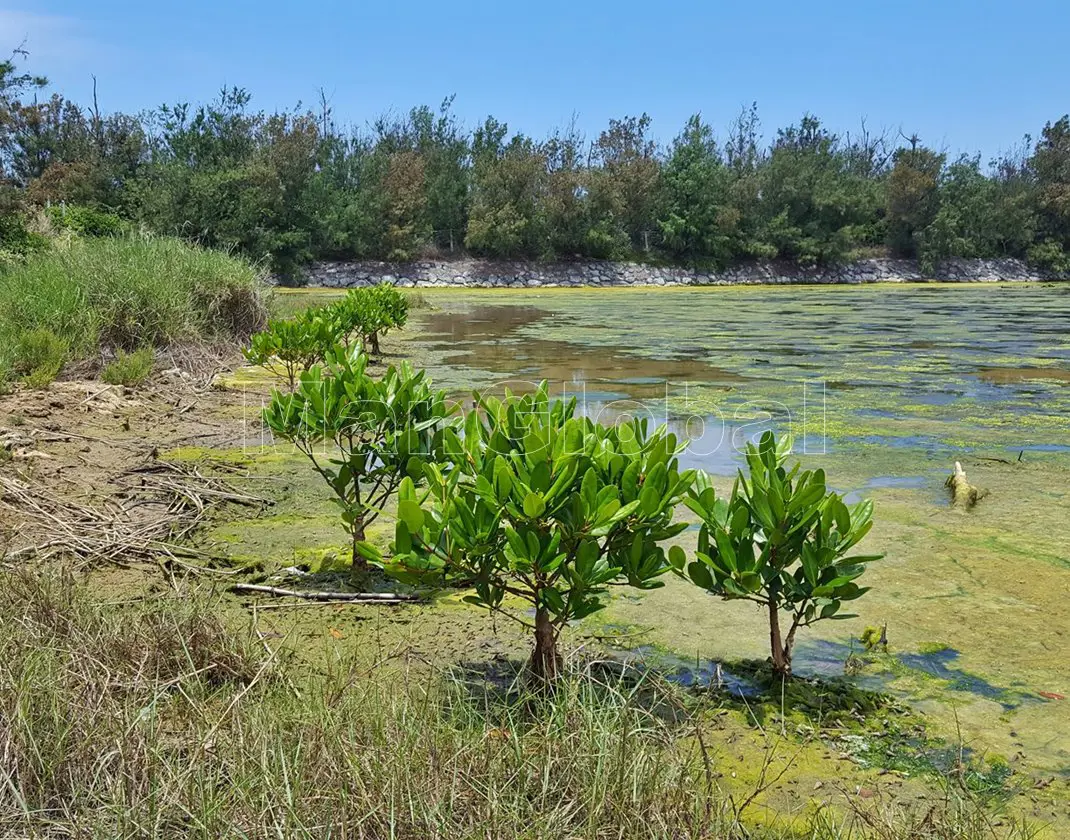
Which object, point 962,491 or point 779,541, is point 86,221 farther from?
point 779,541

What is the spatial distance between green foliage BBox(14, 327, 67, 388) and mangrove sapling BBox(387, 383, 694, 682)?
5.78m

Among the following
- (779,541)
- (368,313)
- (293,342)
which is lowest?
(779,541)

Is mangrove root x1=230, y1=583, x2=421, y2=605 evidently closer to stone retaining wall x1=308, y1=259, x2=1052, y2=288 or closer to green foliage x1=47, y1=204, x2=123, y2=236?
green foliage x1=47, y1=204, x2=123, y2=236

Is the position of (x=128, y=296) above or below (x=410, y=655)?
above

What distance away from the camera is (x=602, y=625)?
325cm

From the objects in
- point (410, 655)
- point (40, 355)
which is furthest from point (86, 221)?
point (410, 655)

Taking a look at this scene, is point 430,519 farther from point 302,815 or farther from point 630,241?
point 630,241

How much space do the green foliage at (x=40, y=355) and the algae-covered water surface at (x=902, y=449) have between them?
3.53 m

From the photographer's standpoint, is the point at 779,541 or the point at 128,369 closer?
the point at 779,541

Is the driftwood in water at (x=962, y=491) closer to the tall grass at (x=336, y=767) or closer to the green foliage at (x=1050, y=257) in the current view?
the tall grass at (x=336, y=767)

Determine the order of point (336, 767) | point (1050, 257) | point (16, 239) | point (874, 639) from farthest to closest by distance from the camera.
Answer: point (1050, 257) < point (16, 239) < point (874, 639) < point (336, 767)

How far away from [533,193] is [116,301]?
3605 centimetres

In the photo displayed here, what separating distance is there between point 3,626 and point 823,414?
6.66 metres

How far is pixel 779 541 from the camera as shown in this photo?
102 inches
